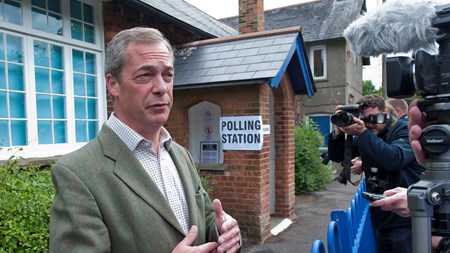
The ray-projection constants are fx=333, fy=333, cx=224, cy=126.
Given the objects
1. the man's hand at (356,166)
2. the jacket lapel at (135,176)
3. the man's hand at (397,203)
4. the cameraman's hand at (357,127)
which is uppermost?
the cameraman's hand at (357,127)

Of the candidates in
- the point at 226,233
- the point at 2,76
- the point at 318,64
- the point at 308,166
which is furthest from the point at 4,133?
the point at 318,64

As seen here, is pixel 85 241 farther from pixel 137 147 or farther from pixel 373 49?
pixel 373 49

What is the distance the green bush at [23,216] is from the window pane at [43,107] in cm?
151

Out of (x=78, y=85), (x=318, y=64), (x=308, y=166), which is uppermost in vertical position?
(x=318, y=64)

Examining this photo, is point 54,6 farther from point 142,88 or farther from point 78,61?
point 142,88

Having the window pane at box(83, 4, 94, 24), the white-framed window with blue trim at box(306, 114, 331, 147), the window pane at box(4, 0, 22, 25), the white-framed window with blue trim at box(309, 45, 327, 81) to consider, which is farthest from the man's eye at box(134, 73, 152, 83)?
the white-framed window with blue trim at box(309, 45, 327, 81)

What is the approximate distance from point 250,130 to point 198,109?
4.78ft

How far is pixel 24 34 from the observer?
4.11 meters

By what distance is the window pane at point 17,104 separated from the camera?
4.00 m

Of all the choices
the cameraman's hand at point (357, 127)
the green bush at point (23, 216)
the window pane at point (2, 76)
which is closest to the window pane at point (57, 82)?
the window pane at point (2, 76)

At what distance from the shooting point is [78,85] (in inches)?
190

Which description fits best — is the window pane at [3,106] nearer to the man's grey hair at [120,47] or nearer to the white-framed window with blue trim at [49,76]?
the white-framed window with blue trim at [49,76]

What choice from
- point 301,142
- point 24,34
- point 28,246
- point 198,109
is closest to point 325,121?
point 301,142

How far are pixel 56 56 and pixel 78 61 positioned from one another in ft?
1.13
